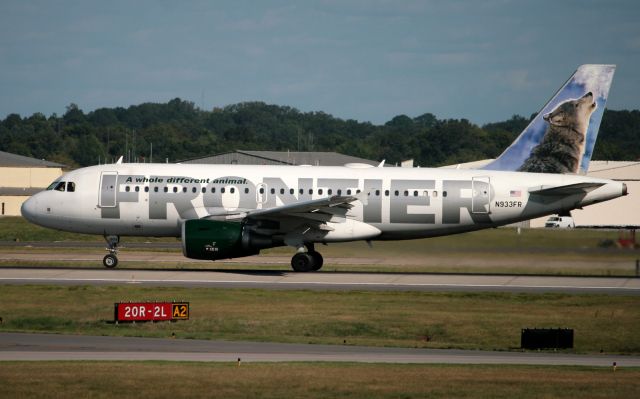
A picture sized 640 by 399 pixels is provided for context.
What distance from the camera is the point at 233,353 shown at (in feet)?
85.3

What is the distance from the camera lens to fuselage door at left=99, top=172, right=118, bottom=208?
150 ft

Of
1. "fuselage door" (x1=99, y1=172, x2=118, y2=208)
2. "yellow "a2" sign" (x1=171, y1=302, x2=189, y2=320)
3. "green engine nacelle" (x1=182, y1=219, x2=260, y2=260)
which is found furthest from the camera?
"fuselage door" (x1=99, y1=172, x2=118, y2=208)

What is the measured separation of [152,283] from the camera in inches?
1588

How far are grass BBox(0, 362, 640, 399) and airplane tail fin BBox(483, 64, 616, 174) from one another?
76.7ft

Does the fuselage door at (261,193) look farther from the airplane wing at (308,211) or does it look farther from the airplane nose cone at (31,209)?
the airplane nose cone at (31,209)

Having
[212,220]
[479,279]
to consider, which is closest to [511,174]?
[479,279]

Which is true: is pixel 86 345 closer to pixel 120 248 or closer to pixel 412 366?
pixel 412 366

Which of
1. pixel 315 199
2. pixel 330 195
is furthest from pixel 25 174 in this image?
pixel 315 199

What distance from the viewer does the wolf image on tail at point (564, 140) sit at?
154 feet

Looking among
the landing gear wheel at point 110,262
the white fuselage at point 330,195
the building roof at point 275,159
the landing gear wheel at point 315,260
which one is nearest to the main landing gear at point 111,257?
the landing gear wheel at point 110,262

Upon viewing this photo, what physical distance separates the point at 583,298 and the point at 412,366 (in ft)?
50.5

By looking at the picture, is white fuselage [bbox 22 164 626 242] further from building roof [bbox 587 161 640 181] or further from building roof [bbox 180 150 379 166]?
building roof [bbox 180 150 379 166]

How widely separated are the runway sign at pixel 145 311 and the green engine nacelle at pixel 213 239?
35.4ft

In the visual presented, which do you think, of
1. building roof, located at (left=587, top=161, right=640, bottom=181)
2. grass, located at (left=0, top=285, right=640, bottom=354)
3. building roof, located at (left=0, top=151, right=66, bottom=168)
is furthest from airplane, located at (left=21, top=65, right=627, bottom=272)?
building roof, located at (left=0, top=151, right=66, bottom=168)
